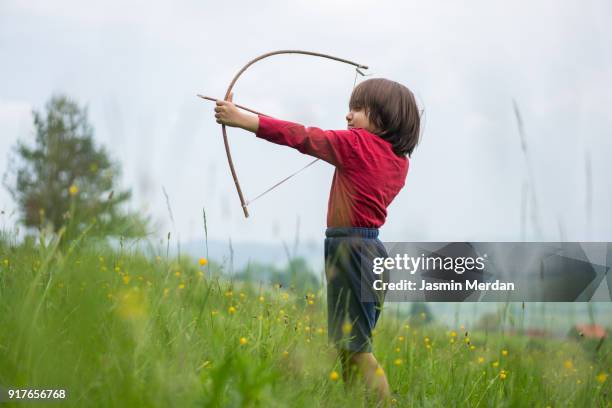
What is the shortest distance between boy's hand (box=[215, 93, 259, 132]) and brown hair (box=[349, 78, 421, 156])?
586 mm

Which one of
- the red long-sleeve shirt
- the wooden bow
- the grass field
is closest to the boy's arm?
the red long-sleeve shirt

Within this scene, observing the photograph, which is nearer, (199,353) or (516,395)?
(516,395)

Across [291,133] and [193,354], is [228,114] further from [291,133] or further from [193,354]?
[193,354]

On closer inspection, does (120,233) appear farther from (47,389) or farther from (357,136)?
(47,389)

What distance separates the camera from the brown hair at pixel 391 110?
3.41 m

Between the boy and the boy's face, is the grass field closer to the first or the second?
the boy

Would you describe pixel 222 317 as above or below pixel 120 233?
below

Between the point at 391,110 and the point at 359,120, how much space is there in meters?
0.16

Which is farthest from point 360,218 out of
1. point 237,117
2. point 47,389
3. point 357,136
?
point 47,389

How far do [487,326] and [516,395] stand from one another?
1.12m

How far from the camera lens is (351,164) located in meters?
3.26

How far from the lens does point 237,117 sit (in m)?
3.19

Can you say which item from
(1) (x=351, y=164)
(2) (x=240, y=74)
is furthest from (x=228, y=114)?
(1) (x=351, y=164)

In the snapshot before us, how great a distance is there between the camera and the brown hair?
3.41 metres
